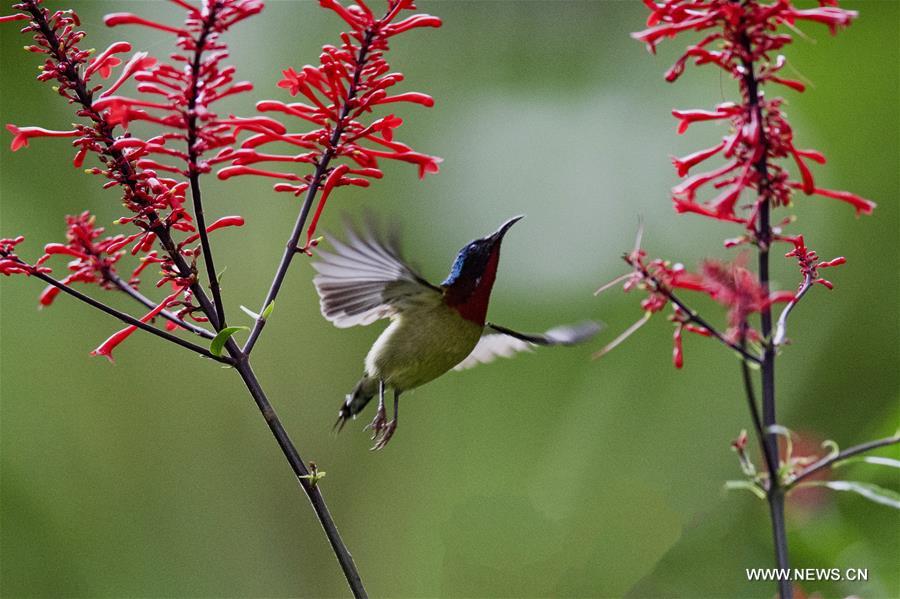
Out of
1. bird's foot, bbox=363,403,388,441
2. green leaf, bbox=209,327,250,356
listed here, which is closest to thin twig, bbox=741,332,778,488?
green leaf, bbox=209,327,250,356

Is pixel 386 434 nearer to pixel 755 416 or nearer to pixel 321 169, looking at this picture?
Result: pixel 321 169

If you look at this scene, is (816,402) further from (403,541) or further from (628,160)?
(403,541)

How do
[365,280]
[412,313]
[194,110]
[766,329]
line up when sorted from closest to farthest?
1. [766,329]
2. [194,110]
3. [365,280]
4. [412,313]

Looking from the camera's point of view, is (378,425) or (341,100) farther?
(378,425)

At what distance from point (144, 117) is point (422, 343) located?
124 centimetres

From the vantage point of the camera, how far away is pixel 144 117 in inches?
54.2

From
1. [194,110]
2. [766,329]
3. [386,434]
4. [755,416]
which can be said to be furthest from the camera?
[386,434]

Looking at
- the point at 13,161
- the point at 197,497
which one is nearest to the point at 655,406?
the point at 197,497

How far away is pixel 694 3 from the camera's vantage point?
4.24ft

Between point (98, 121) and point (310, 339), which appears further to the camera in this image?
point (310, 339)

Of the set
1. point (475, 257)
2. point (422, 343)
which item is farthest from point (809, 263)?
point (422, 343)

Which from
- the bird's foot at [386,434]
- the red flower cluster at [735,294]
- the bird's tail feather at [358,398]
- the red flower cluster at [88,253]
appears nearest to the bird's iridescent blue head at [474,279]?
the bird's tail feather at [358,398]

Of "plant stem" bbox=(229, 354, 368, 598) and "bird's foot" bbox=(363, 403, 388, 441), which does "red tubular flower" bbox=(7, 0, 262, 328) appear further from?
"bird's foot" bbox=(363, 403, 388, 441)

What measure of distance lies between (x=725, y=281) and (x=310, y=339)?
381 centimetres
